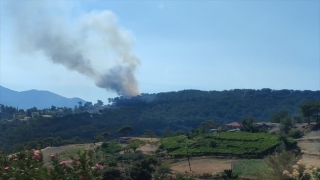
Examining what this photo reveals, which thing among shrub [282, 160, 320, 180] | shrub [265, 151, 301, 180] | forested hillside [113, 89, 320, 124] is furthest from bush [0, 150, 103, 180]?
forested hillside [113, 89, 320, 124]

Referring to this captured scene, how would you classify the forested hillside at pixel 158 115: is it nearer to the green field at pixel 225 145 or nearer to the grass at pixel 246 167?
the green field at pixel 225 145

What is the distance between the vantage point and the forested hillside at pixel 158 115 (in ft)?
219

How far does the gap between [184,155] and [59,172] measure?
1302 inches

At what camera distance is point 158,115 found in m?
97.3

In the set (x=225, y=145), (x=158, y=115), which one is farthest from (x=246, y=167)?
(x=158, y=115)

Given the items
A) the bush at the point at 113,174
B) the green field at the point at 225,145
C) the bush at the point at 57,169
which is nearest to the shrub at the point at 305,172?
the bush at the point at 57,169

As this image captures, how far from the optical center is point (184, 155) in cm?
3819

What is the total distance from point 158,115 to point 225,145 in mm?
57308

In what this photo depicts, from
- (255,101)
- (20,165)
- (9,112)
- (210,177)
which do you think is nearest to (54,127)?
(9,112)

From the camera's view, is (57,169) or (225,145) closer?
(57,169)

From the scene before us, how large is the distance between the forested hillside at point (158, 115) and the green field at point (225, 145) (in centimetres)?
1586

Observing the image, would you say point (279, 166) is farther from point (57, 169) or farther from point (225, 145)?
point (225, 145)

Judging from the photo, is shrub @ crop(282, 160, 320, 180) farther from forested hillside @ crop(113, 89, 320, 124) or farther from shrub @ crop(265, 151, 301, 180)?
forested hillside @ crop(113, 89, 320, 124)

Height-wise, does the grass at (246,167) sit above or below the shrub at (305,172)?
below
